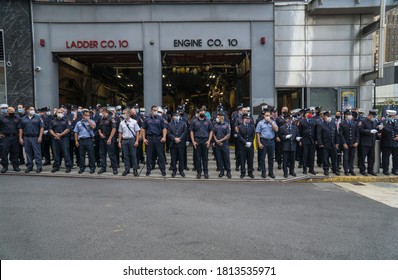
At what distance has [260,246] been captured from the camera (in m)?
4.66

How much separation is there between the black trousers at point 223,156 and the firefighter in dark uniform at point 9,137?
6.29 m

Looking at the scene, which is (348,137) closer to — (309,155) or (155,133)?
(309,155)

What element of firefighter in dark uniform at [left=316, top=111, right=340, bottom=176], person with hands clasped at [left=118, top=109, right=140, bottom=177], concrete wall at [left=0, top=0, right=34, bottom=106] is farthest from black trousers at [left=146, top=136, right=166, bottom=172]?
concrete wall at [left=0, top=0, right=34, bottom=106]

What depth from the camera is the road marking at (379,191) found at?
7763 mm

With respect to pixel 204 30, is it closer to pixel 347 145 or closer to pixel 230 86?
pixel 230 86

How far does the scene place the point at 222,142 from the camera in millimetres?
10164

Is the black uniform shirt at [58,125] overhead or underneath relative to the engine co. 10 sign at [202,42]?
underneath

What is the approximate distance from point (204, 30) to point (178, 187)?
32.0ft

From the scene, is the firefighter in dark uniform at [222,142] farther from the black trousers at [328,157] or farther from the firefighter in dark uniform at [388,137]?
the firefighter in dark uniform at [388,137]

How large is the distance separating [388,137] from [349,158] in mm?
1335

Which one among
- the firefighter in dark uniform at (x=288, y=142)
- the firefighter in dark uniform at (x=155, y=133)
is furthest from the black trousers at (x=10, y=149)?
the firefighter in dark uniform at (x=288, y=142)

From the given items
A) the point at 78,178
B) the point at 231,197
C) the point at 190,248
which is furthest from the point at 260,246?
the point at 78,178

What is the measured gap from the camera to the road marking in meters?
7.76

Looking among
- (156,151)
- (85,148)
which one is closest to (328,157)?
(156,151)
